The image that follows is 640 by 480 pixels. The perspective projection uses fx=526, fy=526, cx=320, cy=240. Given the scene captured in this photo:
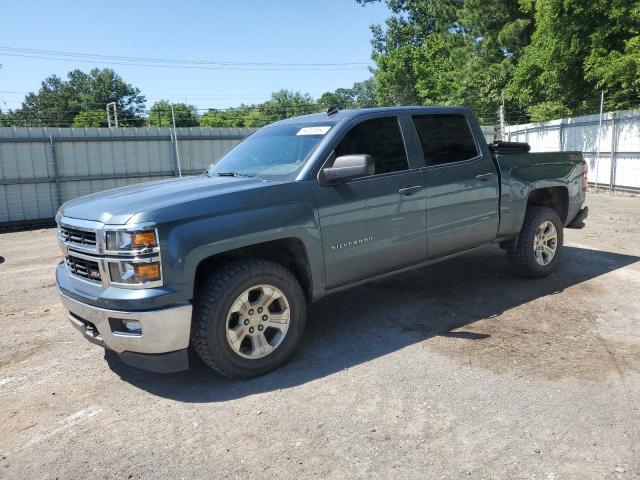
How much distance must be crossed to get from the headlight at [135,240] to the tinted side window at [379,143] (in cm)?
167

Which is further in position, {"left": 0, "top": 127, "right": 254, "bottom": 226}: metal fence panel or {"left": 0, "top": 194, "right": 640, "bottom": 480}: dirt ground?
{"left": 0, "top": 127, "right": 254, "bottom": 226}: metal fence panel

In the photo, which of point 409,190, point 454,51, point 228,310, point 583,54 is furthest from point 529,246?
point 454,51

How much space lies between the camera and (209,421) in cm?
321

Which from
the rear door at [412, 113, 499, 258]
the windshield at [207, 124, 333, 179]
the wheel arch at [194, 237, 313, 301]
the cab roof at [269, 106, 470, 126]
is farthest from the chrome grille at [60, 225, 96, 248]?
the rear door at [412, 113, 499, 258]

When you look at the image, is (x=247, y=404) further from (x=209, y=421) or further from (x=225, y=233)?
(x=225, y=233)

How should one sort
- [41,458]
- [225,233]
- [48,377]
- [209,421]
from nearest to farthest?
[41,458], [209,421], [225,233], [48,377]

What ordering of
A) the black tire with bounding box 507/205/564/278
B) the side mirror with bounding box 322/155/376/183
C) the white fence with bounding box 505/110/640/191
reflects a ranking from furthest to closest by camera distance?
the white fence with bounding box 505/110/640/191, the black tire with bounding box 507/205/564/278, the side mirror with bounding box 322/155/376/183

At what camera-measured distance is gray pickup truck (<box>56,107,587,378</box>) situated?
3.34 meters

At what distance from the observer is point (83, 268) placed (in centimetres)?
367

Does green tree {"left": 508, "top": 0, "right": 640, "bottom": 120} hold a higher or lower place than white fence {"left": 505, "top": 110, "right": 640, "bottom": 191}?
higher

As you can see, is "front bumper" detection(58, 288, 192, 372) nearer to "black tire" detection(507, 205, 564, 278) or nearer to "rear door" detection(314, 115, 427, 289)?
"rear door" detection(314, 115, 427, 289)

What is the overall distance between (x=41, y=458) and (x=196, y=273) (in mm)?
1409

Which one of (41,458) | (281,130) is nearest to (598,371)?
(281,130)

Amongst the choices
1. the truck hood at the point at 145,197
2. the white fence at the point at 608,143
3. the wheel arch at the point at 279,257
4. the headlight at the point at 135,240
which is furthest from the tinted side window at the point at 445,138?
the white fence at the point at 608,143
